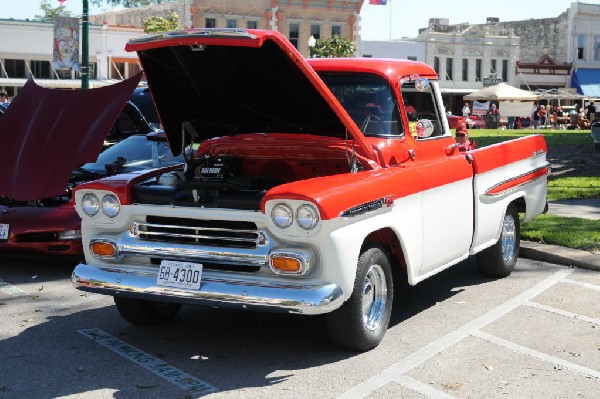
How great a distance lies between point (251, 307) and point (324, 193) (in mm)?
837

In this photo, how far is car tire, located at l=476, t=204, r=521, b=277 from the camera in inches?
321

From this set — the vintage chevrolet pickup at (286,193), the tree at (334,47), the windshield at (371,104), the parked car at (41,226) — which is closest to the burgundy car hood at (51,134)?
the parked car at (41,226)

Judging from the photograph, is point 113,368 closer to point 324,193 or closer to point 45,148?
point 324,193

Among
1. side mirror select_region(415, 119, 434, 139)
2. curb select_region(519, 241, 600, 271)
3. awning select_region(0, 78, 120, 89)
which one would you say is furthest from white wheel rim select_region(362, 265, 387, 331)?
awning select_region(0, 78, 120, 89)

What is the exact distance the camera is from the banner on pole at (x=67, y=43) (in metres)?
23.3

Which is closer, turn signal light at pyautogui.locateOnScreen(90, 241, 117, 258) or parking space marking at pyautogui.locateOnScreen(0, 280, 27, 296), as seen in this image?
turn signal light at pyautogui.locateOnScreen(90, 241, 117, 258)

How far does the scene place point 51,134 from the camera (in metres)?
8.59

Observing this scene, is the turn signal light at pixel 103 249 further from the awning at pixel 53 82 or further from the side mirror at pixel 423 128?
the awning at pixel 53 82

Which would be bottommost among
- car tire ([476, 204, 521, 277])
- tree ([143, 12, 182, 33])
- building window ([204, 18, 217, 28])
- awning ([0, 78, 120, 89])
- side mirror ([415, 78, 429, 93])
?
car tire ([476, 204, 521, 277])

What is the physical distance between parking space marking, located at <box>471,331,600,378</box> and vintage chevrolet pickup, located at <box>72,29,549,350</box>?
662 millimetres

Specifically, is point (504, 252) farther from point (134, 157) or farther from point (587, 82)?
point (587, 82)

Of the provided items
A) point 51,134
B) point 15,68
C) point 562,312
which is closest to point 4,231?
point 51,134

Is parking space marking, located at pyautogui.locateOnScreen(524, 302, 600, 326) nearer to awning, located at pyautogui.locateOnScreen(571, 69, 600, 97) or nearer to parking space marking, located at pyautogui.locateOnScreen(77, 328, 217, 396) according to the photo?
parking space marking, located at pyautogui.locateOnScreen(77, 328, 217, 396)

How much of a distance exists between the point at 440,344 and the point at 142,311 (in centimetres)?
221
